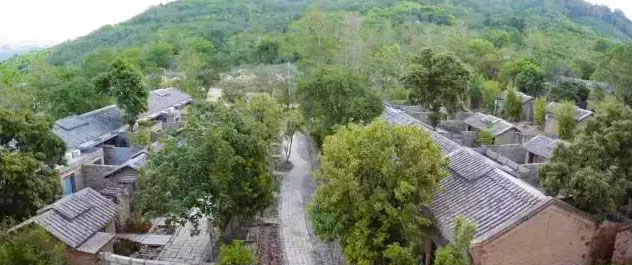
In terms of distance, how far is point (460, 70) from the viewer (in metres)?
26.2

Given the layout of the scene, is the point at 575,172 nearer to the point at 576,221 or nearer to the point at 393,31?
the point at 576,221

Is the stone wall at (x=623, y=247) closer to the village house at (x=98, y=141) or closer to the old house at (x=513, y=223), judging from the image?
the old house at (x=513, y=223)

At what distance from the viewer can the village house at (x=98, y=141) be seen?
23.2 meters

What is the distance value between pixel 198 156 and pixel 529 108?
3399 cm

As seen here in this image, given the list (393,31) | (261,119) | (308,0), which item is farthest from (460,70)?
(308,0)

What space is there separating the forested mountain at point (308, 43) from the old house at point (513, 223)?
68.0 feet

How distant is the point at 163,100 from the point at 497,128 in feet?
74.6

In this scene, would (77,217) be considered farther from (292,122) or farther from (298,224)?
(292,122)

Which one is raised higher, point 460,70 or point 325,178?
point 460,70

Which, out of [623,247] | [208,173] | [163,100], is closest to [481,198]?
[623,247]

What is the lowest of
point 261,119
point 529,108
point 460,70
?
point 529,108

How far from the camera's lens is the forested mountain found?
128ft

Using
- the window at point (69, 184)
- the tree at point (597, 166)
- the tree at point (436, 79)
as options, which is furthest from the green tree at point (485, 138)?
the window at point (69, 184)

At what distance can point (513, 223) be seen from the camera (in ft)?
44.5
